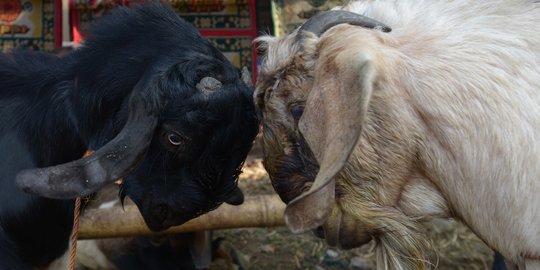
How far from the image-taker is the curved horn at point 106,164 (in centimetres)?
249

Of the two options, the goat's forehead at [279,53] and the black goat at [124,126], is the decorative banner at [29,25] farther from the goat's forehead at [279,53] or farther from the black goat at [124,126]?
the goat's forehead at [279,53]

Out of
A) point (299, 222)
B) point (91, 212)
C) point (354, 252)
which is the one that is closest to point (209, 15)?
point (354, 252)

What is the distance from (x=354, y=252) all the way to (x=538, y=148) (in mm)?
3399

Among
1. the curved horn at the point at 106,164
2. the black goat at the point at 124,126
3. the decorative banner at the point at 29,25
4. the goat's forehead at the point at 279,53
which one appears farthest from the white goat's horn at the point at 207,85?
the decorative banner at the point at 29,25

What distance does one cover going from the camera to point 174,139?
2805 millimetres

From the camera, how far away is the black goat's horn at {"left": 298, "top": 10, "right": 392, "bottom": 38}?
7.79 feet

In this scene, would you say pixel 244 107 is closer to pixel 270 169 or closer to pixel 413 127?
pixel 270 169

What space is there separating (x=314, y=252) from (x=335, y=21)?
3.29 metres

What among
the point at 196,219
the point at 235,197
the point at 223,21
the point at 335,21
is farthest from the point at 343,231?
the point at 223,21

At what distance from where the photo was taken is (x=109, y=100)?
289cm

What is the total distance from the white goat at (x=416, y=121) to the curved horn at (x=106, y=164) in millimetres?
500

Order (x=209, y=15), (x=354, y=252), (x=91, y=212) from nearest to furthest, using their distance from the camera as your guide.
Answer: (x=91, y=212) < (x=354, y=252) < (x=209, y=15)

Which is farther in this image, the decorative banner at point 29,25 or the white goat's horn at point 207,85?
the decorative banner at point 29,25

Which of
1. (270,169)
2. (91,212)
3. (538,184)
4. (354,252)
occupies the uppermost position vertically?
(538,184)
